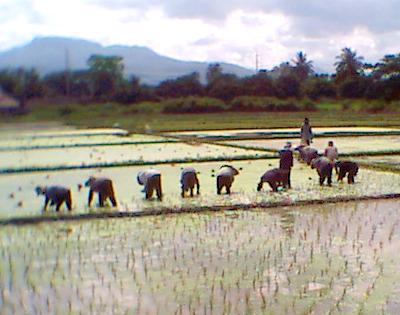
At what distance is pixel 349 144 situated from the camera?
52.8 ft

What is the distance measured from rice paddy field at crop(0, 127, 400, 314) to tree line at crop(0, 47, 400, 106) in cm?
26

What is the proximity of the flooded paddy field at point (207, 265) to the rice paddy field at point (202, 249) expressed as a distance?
0.01m

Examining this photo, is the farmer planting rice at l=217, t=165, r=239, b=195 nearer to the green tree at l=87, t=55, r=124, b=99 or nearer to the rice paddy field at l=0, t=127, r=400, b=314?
the rice paddy field at l=0, t=127, r=400, b=314

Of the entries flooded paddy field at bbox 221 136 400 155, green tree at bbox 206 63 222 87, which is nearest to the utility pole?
green tree at bbox 206 63 222 87

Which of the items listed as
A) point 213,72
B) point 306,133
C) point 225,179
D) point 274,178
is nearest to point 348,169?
point 274,178

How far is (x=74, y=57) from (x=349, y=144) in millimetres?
14176

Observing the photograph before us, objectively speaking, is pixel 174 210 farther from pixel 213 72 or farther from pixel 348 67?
pixel 348 67

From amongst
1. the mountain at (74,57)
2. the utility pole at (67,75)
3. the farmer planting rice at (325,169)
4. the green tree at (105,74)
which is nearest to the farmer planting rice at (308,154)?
the farmer planting rice at (325,169)

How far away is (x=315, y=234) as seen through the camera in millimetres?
5719

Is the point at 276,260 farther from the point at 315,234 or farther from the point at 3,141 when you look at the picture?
the point at 3,141

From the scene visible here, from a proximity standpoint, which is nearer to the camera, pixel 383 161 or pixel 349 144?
pixel 383 161

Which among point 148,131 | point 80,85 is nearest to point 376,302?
point 80,85

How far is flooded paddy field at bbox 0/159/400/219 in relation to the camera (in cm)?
707

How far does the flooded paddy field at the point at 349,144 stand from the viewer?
1415 centimetres
